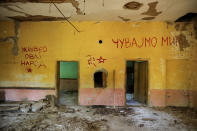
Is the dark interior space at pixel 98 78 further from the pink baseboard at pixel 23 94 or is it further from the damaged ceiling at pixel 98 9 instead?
the damaged ceiling at pixel 98 9

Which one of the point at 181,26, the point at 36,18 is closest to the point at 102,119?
the point at 36,18

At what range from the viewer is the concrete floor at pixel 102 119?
3590 millimetres

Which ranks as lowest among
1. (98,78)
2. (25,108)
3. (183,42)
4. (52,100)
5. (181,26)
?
(25,108)

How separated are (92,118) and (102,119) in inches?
12.7

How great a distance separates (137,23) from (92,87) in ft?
10.2

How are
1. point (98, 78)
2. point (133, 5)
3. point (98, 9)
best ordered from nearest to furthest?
point (133, 5)
point (98, 9)
point (98, 78)

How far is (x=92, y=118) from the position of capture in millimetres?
4211

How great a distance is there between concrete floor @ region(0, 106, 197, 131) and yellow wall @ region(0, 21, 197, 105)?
0.98m

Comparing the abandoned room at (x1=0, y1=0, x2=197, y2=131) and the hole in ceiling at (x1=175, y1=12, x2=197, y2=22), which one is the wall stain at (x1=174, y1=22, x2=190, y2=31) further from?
the hole in ceiling at (x1=175, y1=12, x2=197, y2=22)

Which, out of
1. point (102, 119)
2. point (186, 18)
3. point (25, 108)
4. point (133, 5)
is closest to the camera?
point (133, 5)

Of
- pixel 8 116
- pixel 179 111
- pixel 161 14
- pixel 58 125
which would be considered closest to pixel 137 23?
pixel 161 14

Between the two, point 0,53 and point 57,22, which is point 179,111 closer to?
point 57,22

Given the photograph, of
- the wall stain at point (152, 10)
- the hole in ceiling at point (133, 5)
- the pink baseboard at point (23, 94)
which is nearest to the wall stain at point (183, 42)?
the wall stain at point (152, 10)

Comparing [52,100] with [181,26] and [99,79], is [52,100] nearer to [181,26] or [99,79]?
[99,79]
